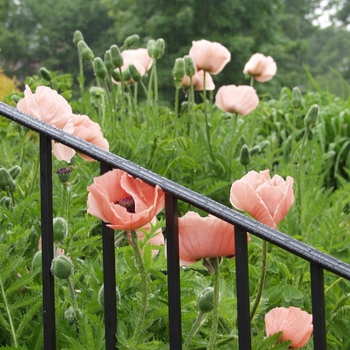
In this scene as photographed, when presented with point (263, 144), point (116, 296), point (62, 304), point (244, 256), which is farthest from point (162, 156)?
point (244, 256)

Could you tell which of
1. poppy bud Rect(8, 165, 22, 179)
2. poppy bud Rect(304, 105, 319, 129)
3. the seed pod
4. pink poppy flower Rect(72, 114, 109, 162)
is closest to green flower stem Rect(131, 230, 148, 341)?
pink poppy flower Rect(72, 114, 109, 162)

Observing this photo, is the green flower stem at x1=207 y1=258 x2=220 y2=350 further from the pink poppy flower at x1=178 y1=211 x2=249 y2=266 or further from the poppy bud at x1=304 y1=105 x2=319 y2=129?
the poppy bud at x1=304 y1=105 x2=319 y2=129

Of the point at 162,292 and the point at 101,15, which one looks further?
the point at 101,15

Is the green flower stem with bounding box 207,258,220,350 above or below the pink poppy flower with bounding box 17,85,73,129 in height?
below

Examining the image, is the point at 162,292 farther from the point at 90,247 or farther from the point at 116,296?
the point at 90,247

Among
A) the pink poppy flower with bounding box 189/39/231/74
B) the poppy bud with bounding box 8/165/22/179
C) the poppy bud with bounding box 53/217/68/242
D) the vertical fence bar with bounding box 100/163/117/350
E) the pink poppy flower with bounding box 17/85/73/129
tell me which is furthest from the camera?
the pink poppy flower with bounding box 189/39/231/74

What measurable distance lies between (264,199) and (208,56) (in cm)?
133

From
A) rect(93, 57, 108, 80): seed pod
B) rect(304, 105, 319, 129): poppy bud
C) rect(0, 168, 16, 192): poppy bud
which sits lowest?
rect(0, 168, 16, 192): poppy bud

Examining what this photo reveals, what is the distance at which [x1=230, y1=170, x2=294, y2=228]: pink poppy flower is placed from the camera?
30.5 inches

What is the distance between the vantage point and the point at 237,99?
6.44 feet

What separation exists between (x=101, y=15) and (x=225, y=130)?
21806mm

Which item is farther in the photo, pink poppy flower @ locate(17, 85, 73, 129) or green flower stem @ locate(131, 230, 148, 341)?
pink poppy flower @ locate(17, 85, 73, 129)

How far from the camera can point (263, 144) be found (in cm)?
203

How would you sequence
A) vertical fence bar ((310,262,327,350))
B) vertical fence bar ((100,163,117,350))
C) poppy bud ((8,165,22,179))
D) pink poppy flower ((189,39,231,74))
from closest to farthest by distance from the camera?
vertical fence bar ((310,262,327,350)) → vertical fence bar ((100,163,117,350)) → poppy bud ((8,165,22,179)) → pink poppy flower ((189,39,231,74))
